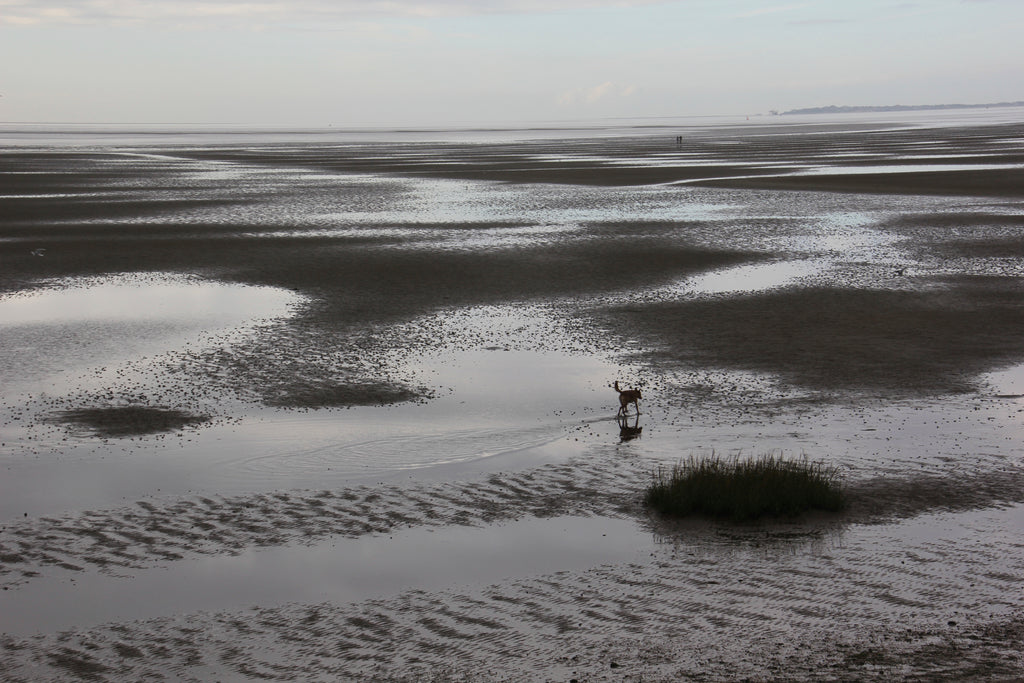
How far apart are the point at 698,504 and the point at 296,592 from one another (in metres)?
4.08

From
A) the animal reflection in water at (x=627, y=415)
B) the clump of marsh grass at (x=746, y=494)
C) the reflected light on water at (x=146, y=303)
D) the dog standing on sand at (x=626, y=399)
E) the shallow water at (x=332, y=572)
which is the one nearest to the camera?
the shallow water at (x=332, y=572)

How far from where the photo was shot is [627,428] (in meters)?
13.6

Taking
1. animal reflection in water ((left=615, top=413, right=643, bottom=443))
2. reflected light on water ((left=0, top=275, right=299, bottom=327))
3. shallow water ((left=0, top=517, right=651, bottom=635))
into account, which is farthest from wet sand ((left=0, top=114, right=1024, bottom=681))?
reflected light on water ((left=0, top=275, right=299, bottom=327))

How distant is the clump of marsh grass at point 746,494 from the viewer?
1030cm

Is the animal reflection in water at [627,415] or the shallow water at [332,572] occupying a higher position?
the animal reflection in water at [627,415]

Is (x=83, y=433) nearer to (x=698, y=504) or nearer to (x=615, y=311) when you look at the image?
(x=698, y=504)

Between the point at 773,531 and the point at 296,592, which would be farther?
the point at 773,531

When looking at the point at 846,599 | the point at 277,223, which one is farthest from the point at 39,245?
the point at 846,599

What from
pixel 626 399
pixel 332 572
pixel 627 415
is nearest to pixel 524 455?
pixel 626 399

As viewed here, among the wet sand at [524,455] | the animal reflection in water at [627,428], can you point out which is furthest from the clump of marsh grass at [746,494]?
the animal reflection in water at [627,428]

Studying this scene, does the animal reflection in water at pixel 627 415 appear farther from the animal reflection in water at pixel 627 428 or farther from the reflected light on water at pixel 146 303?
the reflected light on water at pixel 146 303

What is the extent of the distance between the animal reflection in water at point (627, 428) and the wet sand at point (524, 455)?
0.15m

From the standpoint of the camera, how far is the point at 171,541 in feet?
32.7

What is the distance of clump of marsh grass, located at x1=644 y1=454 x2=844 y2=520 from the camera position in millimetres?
10297
